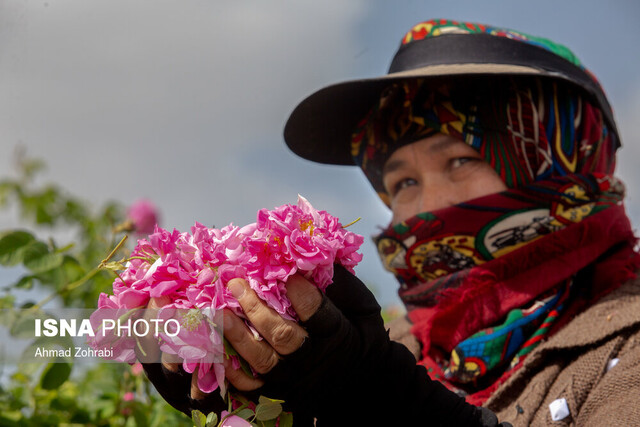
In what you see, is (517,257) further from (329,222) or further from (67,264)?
(67,264)

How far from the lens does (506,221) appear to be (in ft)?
6.48

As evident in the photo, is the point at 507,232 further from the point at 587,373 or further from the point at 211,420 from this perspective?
the point at 211,420

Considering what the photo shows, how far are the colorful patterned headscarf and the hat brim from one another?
0.08 m

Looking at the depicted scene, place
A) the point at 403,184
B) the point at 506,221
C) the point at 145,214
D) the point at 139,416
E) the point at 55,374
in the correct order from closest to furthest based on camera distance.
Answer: the point at 55,374
the point at 139,416
the point at 506,221
the point at 403,184
the point at 145,214

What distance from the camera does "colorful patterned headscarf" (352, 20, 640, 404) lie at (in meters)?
1.92

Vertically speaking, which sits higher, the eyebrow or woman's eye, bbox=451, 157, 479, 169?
the eyebrow

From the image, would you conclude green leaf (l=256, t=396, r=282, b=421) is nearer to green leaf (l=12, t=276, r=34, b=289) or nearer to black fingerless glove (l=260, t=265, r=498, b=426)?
black fingerless glove (l=260, t=265, r=498, b=426)

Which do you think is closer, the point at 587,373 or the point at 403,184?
the point at 587,373

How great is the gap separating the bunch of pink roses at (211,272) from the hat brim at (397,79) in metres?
1.20

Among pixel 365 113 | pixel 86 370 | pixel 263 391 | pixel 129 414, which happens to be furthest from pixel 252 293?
pixel 86 370

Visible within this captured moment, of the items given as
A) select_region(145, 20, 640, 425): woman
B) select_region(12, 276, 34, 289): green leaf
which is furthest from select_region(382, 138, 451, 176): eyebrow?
select_region(12, 276, 34, 289): green leaf

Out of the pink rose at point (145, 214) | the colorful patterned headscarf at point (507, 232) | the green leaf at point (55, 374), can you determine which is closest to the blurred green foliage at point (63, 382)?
the green leaf at point (55, 374)

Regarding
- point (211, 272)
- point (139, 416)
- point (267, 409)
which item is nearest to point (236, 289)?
point (211, 272)

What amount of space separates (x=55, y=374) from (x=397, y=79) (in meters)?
1.46
